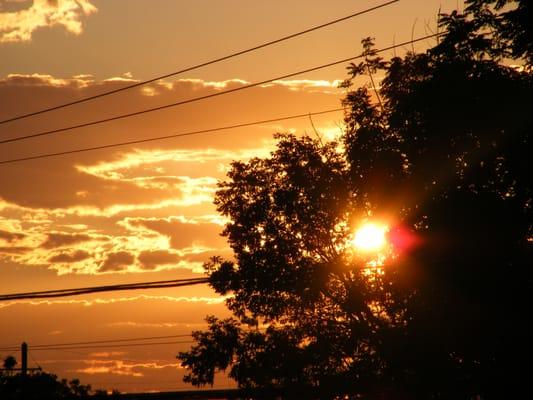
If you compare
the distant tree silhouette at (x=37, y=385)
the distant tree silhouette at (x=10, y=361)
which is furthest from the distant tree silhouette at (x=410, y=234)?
the distant tree silhouette at (x=10, y=361)

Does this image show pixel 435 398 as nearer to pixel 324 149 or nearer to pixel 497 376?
pixel 497 376

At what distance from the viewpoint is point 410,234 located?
22984 millimetres

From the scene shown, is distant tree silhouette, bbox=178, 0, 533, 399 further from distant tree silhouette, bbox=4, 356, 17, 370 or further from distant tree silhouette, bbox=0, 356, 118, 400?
distant tree silhouette, bbox=4, 356, 17, 370

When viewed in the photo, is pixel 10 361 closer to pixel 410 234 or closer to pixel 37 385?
pixel 37 385

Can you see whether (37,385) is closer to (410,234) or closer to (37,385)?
(37,385)

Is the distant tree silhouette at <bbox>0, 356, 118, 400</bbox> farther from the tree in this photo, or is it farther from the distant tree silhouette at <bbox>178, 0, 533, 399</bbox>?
the distant tree silhouette at <bbox>178, 0, 533, 399</bbox>

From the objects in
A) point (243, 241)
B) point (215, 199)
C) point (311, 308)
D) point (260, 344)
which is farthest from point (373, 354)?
point (215, 199)

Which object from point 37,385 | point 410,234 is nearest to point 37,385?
point 37,385

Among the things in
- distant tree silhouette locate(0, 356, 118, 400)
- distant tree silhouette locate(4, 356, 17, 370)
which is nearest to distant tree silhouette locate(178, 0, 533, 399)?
distant tree silhouette locate(0, 356, 118, 400)

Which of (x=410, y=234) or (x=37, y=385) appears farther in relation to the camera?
(x=37, y=385)

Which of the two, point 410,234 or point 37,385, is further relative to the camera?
point 37,385

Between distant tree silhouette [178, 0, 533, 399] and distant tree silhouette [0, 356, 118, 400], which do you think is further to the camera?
distant tree silhouette [0, 356, 118, 400]

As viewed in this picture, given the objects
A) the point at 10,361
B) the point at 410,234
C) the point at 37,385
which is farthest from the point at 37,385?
the point at 410,234

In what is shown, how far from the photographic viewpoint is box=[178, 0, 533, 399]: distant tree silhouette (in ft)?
69.0
